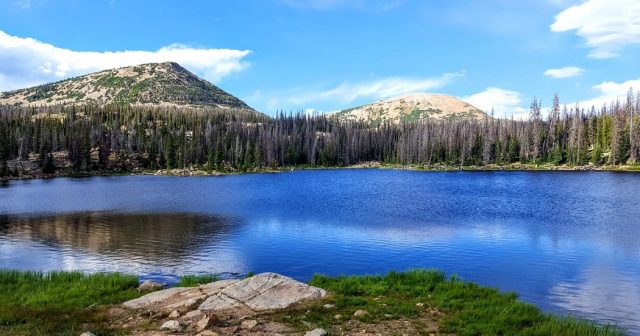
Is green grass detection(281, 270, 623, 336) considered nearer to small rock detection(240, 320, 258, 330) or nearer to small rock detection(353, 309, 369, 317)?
small rock detection(353, 309, 369, 317)

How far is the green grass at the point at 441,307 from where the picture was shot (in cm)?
1656

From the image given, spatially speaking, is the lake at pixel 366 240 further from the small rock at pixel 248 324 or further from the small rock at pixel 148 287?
the small rock at pixel 248 324

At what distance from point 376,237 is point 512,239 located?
1297 centimetres

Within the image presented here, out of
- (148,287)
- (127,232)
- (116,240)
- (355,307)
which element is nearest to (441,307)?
(355,307)

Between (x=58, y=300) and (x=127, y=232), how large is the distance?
28940 millimetres

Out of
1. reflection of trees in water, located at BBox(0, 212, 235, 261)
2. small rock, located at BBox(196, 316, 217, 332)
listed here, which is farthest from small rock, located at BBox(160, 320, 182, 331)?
reflection of trees in water, located at BBox(0, 212, 235, 261)

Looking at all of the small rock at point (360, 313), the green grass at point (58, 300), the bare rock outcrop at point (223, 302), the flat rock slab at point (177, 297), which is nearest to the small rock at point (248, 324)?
the bare rock outcrop at point (223, 302)

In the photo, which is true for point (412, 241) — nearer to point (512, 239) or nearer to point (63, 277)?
point (512, 239)

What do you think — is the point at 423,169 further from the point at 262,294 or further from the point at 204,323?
the point at 204,323

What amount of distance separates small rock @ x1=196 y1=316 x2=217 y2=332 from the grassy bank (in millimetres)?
A: 2473

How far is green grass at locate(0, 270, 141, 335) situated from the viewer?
16.9 m

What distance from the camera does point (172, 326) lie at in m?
16.0

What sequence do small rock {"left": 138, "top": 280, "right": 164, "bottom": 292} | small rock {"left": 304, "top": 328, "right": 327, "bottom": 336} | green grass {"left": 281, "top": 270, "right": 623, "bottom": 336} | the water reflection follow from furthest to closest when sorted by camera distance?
the water reflection → small rock {"left": 138, "top": 280, "right": 164, "bottom": 292} → green grass {"left": 281, "top": 270, "right": 623, "bottom": 336} → small rock {"left": 304, "top": 328, "right": 327, "bottom": 336}

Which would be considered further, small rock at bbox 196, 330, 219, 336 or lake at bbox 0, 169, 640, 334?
lake at bbox 0, 169, 640, 334
